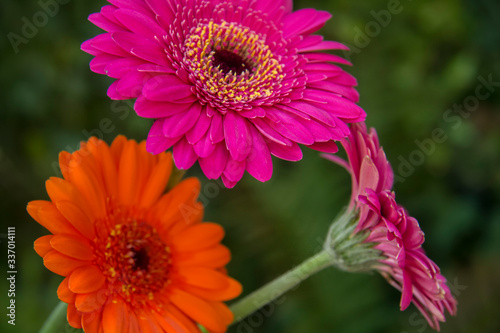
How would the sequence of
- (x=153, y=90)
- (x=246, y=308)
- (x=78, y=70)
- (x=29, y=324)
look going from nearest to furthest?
(x=153, y=90)
(x=246, y=308)
(x=29, y=324)
(x=78, y=70)

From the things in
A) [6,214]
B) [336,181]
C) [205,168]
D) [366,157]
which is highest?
[366,157]

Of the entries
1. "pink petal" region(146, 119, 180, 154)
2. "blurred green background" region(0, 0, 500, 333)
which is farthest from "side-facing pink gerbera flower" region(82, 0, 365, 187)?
"blurred green background" region(0, 0, 500, 333)

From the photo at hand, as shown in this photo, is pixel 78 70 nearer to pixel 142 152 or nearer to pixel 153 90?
pixel 142 152

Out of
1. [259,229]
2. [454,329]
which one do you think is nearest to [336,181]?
[259,229]

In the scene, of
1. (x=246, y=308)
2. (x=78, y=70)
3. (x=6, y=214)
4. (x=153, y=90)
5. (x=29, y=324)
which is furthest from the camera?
(x=78, y=70)

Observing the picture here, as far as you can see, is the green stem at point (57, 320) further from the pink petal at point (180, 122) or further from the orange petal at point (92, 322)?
the pink petal at point (180, 122)

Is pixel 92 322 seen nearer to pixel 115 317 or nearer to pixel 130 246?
pixel 115 317

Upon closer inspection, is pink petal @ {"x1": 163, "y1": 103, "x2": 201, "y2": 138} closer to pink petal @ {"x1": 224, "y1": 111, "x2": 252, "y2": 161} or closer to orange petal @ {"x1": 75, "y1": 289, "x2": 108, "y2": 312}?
pink petal @ {"x1": 224, "y1": 111, "x2": 252, "y2": 161}

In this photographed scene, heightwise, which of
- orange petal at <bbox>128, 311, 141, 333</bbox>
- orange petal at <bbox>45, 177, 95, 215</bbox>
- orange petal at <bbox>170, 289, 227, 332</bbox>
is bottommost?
orange petal at <bbox>128, 311, 141, 333</bbox>
